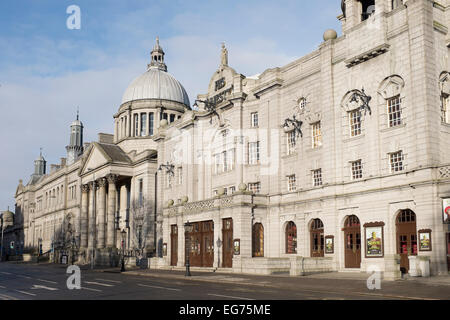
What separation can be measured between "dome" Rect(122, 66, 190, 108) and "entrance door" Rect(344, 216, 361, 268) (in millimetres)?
53459

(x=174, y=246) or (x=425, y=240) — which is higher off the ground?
(x=425, y=240)

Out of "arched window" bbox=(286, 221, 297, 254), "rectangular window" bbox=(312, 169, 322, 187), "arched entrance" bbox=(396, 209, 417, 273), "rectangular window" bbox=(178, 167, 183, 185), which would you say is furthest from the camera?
"rectangular window" bbox=(178, 167, 183, 185)

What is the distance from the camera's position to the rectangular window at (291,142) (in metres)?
42.5

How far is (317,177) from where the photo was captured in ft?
131

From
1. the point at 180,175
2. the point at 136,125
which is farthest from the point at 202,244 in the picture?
the point at 136,125

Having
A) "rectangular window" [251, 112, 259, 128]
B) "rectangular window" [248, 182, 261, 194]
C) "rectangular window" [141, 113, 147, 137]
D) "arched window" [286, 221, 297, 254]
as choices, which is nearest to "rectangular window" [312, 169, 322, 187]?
"arched window" [286, 221, 297, 254]

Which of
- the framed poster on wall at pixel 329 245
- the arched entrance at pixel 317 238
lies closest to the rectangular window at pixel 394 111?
the framed poster on wall at pixel 329 245

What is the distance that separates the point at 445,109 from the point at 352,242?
1083cm

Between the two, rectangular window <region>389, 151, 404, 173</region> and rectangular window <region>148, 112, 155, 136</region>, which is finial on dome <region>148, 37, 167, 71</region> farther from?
rectangular window <region>389, 151, 404, 173</region>

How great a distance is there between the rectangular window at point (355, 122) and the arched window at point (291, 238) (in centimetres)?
958

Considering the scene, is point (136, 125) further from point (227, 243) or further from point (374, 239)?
point (374, 239)

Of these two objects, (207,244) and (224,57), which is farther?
(224,57)

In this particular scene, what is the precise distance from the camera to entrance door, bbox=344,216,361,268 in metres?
34.6

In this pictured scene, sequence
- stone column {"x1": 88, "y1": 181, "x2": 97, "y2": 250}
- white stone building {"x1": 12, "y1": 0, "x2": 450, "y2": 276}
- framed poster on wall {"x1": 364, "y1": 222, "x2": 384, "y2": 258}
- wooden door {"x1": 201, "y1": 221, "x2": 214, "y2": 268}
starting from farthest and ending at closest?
stone column {"x1": 88, "y1": 181, "x2": 97, "y2": 250} → wooden door {"x1": 201, "y1": 221, "x2": 214, "y2": 268} → framed poster on wall {"x1": 364, "y1": 222, "x2": 384, "y2": 258} → white stone building {"x1": 12, "y1": 0, "x2": 450, "y2": 276}
